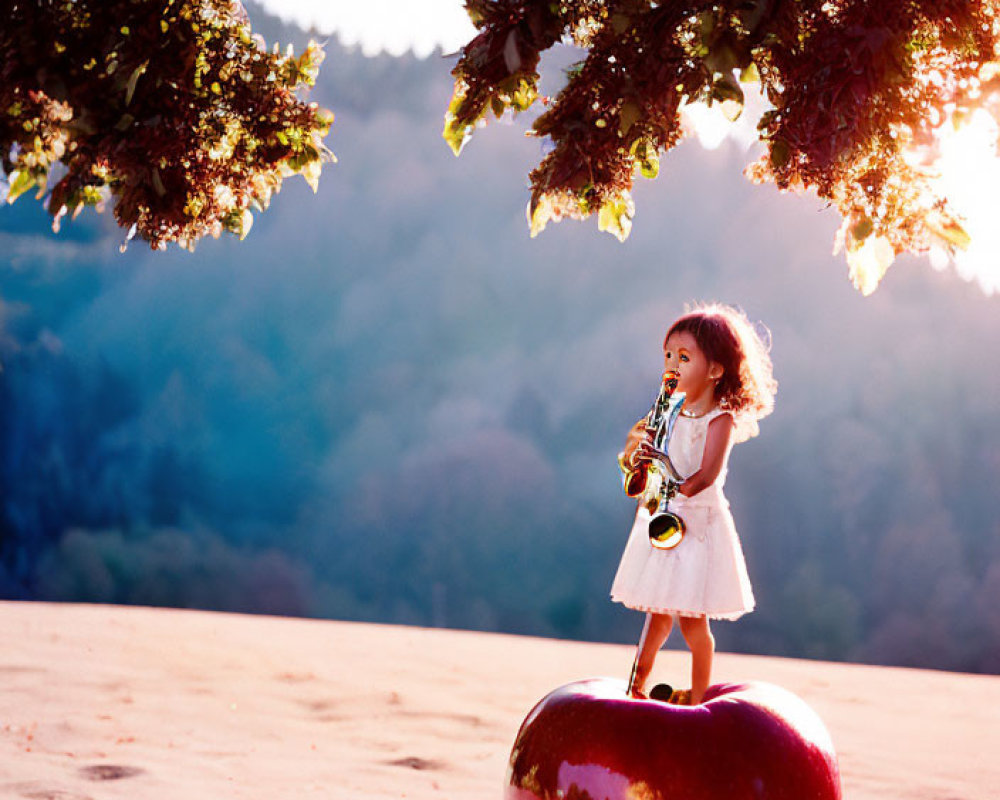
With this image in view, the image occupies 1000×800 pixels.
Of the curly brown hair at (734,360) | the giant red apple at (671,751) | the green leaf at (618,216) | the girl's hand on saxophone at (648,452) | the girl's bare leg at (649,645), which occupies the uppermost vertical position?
the green leaf at (618,216)

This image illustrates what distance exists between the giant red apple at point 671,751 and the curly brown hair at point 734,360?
3.96ft

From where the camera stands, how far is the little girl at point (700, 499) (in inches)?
167

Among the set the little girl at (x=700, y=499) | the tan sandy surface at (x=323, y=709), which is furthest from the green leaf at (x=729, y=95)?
the tan sandy surface at (x=323, y=709)

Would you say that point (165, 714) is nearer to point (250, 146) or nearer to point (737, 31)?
point (250, 146)

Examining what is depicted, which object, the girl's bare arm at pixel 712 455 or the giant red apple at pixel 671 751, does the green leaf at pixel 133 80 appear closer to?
the girl's bare arm at pixel 712 455

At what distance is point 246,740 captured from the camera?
23.6 ft

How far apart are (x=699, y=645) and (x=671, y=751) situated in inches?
31.3

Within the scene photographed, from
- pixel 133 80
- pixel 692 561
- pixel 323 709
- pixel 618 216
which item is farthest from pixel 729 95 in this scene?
pixel 323 709

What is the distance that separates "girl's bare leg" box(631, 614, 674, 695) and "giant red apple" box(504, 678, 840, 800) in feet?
0.91

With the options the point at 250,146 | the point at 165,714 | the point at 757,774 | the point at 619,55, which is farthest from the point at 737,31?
the point at 165,714

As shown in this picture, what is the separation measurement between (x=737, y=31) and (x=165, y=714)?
666 centimetres

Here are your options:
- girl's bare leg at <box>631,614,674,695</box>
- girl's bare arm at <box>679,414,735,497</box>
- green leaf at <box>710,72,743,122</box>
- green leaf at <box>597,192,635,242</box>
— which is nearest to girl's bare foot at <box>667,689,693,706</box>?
girl's bare leg at <box>631,614,674,695</box>

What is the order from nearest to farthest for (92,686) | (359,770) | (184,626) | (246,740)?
(359,770), (246,740), (92,686), (184,626)

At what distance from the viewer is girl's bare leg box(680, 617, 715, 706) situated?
4270 mm
